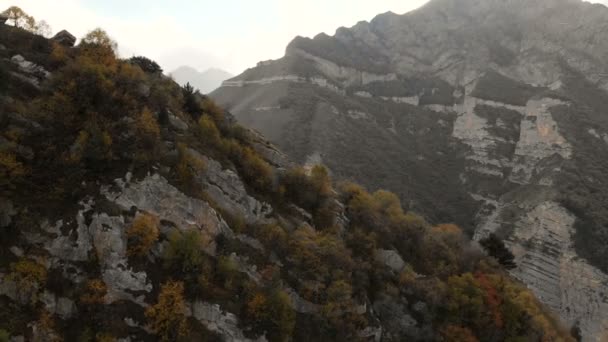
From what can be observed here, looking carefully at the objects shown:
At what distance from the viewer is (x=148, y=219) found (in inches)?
803

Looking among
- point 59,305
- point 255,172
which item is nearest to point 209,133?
point 255,172

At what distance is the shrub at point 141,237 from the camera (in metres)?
19.7

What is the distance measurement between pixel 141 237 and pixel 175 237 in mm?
1476

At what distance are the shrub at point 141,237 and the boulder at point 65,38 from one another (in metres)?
16.1

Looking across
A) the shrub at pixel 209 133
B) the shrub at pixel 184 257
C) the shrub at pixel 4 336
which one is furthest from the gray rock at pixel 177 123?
the shrub at pixel 4 336

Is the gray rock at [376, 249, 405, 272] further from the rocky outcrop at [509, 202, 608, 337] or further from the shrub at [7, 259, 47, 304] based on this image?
the rocky outcrop at [509, 202, 608, 337]

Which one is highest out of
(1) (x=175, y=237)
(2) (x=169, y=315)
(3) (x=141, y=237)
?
(3) (x=141, y=237)

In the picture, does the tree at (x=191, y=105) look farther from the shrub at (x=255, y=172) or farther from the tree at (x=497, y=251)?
the tree at (x=497, y=251)

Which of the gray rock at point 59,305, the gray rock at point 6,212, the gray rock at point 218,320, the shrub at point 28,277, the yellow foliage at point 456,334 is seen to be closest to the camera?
the shrub at point 28,277

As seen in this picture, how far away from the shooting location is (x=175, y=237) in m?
20.5

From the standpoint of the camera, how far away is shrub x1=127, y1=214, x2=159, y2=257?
1969cm

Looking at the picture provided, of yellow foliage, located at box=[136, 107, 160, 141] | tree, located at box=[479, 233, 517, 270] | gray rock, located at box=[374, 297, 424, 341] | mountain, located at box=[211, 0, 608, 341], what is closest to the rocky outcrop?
mountain, located at box=[211, 0, 608, 341]

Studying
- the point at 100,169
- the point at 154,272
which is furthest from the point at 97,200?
the point at 154,272

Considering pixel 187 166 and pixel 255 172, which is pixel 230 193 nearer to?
pixel 187 166
